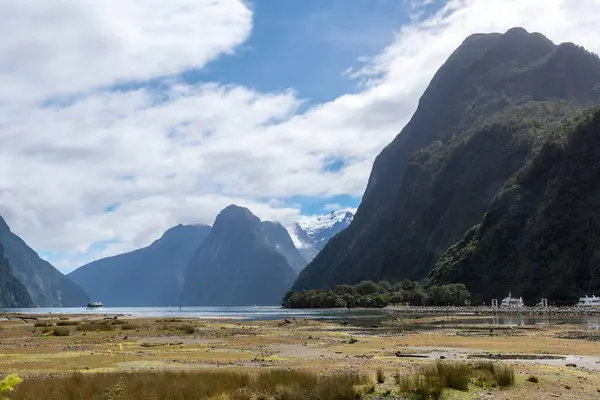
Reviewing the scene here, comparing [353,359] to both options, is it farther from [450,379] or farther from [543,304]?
[543,304]

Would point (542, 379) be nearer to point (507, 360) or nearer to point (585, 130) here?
point (507, 360)

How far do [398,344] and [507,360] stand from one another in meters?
13.6

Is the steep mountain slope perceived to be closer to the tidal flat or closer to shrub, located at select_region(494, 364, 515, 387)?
the tidal flat

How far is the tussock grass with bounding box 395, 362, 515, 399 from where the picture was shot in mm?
20500

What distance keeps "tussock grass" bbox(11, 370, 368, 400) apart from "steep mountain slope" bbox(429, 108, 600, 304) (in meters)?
134

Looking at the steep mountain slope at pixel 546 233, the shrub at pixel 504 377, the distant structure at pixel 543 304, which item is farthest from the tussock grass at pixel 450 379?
the steep mountain slope at pixel 546 233

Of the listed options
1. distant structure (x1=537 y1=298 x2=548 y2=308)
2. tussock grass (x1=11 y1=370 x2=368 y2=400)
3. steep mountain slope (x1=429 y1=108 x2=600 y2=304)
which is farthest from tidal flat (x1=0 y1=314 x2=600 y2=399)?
steep mountain slope (x1=429 y1=108 x2=600 y2=304)

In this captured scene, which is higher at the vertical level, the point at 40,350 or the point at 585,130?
the point at 585,130

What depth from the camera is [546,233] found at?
517 feet

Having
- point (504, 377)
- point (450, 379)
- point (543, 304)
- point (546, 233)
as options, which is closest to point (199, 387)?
point (450, 379)

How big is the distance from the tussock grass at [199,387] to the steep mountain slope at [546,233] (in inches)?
5280

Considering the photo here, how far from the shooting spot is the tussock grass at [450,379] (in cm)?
2050

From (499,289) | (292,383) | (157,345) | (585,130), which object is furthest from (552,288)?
(292,383)

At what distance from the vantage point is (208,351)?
40125 mm
